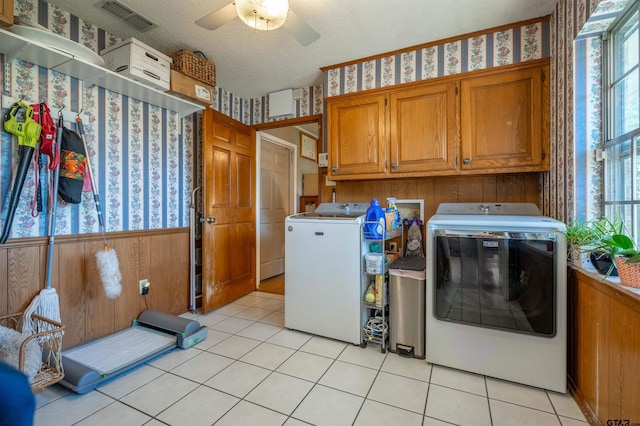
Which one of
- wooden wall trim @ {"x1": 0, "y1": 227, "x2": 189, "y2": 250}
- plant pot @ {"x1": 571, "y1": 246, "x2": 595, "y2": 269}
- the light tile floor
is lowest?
the light tile floor

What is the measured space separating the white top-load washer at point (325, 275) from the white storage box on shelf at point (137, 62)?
155cm

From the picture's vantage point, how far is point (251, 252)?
356 cm

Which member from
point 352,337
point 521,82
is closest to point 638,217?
point 521,82

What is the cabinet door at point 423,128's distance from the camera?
2289 mm

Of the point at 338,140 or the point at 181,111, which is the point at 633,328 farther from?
the point at 181,111

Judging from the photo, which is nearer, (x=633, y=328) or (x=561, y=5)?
(x=633, y=328)

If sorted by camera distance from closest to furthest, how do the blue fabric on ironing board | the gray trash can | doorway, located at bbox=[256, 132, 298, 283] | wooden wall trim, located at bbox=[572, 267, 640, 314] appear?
1. the blue fabric on ironing board
2. wooden wall trim, located at bbox=[572, 267, 640, 314]
3. the gray trash can
4. doorway, located at bbox=[256, 132, 298, 283]

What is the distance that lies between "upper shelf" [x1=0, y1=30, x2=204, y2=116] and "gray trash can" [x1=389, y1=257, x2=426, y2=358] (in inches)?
92.1

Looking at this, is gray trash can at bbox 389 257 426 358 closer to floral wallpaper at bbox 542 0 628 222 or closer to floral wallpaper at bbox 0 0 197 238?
floral wallpaper at bbox 542 0 628 222

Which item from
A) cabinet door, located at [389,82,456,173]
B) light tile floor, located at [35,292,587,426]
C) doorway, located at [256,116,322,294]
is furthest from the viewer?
doorway, located at [256,116,322,294]

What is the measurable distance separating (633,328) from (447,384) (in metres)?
0.96

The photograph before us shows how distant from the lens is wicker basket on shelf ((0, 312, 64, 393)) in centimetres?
142

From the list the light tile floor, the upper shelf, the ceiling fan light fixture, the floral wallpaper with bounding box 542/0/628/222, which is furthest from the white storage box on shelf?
the floral wallpaper with bounding box 542/0/628/222

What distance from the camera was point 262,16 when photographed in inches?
61.7
